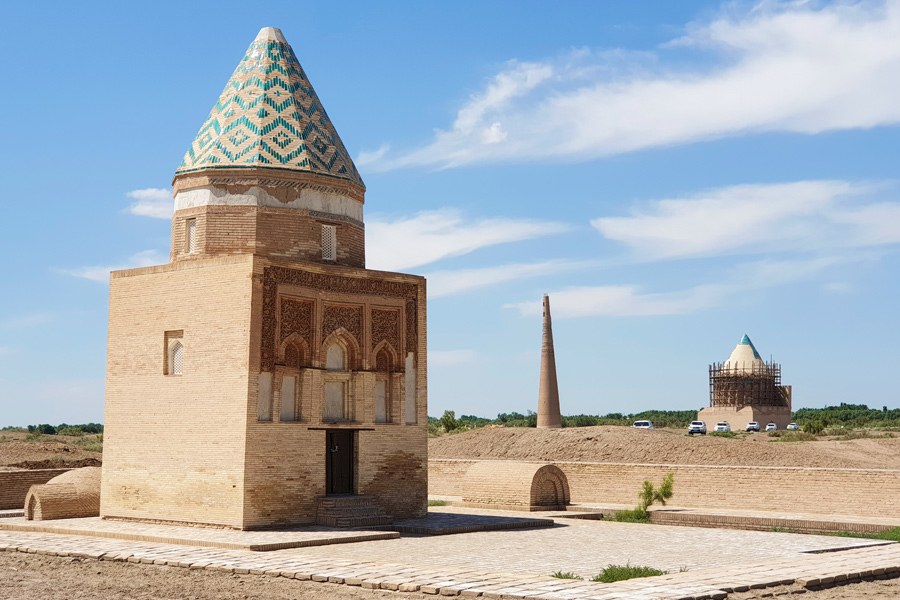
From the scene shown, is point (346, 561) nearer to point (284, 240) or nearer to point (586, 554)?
point (586, 554)

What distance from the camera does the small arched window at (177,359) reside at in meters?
13.9

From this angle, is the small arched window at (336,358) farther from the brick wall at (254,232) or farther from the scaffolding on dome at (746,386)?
the scaffolding on dome at (746,386)

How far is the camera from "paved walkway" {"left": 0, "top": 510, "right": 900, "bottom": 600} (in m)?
8.39

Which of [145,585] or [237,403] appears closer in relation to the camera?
[145,585]

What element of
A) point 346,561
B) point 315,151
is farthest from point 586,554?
point 315,151

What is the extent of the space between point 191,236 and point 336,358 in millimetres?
2731

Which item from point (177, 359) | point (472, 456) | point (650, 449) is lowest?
point (472, 456)

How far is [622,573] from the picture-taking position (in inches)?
359

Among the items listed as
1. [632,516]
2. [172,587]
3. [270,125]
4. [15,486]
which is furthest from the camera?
[15,486]

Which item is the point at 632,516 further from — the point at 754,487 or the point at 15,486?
the point at 15,486

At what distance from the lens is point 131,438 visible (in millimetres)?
14180

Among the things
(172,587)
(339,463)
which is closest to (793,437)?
(339,463)

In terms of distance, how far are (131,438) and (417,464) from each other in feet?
13.4

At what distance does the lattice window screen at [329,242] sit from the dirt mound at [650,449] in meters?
12.2
